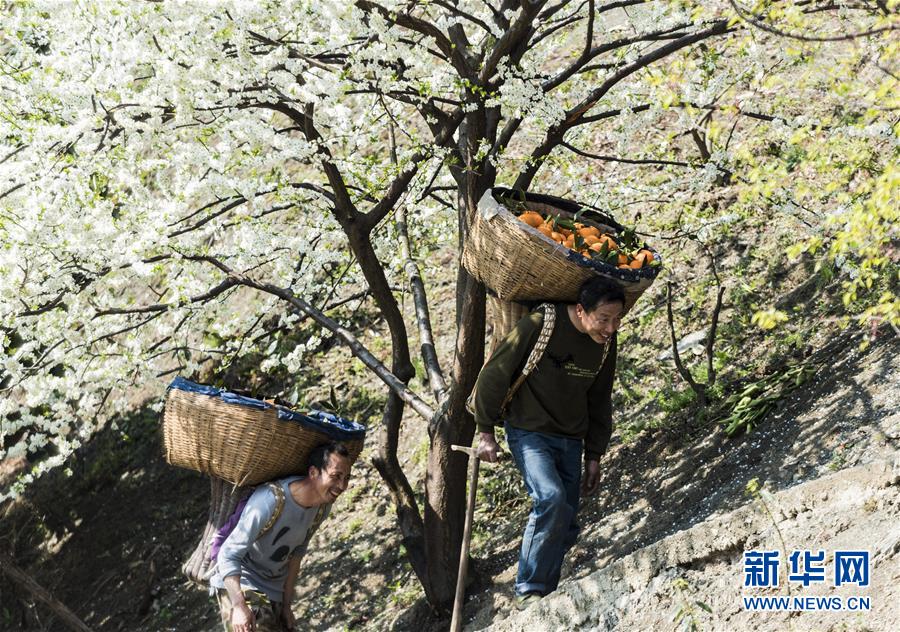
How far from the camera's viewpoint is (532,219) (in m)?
5.15

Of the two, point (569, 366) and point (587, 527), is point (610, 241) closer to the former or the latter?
point (569, 366)

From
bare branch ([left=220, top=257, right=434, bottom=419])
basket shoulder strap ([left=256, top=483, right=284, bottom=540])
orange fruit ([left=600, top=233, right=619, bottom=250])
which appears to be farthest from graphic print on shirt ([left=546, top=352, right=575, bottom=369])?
bare branch ([left=220, top=257, right=434, bottom=419])

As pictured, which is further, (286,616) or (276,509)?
(286,616)

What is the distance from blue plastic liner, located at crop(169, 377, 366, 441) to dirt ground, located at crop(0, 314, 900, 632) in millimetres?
1258

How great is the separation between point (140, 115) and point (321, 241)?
239 centimetres

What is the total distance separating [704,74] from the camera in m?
7.01

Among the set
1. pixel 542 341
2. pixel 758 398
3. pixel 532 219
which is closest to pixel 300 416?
pixel 542 341

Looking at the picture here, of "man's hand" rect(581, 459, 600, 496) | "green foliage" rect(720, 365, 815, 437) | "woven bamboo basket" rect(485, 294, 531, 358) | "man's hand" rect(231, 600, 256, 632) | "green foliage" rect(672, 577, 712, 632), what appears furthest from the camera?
"green foliage" rect(720, 365, 815, 437)

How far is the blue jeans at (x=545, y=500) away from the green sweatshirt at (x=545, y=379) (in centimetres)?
8

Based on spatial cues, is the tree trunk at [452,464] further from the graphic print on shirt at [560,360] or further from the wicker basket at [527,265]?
the graphic print on shirt at [560,360]

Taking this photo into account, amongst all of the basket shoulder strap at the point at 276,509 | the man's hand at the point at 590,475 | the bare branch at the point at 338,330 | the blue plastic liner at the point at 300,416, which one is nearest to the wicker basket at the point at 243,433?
the blue plastic liner at the point at 300,416

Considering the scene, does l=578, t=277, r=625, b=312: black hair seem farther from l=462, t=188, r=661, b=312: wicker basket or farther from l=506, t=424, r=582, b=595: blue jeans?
l=506, t=424, r=582, b=595: blue jeans

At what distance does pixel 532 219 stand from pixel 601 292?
62 centimetres

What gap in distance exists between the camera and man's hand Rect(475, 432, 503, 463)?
201 inches
